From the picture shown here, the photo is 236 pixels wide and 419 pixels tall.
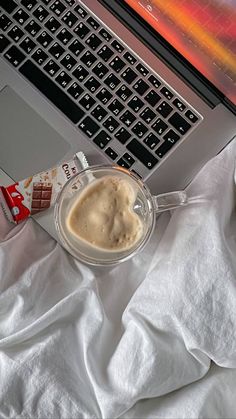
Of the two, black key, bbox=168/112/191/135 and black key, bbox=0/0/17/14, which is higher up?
black key, bbox=168/112/191/135

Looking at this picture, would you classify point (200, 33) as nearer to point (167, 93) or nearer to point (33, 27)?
point (167, 93)

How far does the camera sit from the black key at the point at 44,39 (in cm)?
83

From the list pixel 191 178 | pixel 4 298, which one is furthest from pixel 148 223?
pixel 4 298

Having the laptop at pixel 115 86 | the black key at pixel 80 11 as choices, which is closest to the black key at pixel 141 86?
the laptop at pixel 115 86

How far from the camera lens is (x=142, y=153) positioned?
32.4 inches

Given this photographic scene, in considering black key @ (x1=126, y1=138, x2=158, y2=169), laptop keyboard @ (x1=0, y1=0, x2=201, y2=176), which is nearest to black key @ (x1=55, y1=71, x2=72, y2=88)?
laptop keyboard @ (x1=0, y1=0, x2=201, y2=176)

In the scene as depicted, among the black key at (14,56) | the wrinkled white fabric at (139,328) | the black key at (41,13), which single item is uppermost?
the black key at (41,13)

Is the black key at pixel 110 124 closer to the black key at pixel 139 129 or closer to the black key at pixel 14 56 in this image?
the black key at pixel 139 129

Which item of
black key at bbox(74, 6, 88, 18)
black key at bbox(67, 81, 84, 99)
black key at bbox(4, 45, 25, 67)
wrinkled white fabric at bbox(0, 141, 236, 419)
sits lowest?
wrinkled white fabric at bbox(0, 141, 236, 419)

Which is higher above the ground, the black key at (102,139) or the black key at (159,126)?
the black key at (159,126)

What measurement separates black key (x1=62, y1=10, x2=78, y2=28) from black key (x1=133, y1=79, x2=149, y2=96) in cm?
10

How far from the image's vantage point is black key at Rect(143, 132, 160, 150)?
823 millimetres

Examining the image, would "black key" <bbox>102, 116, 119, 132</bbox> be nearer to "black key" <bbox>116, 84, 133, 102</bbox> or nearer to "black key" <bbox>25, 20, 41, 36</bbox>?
"black key" <bbox>116, 84, 133, 102</bbox>

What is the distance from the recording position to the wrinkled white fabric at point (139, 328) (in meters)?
0.80
